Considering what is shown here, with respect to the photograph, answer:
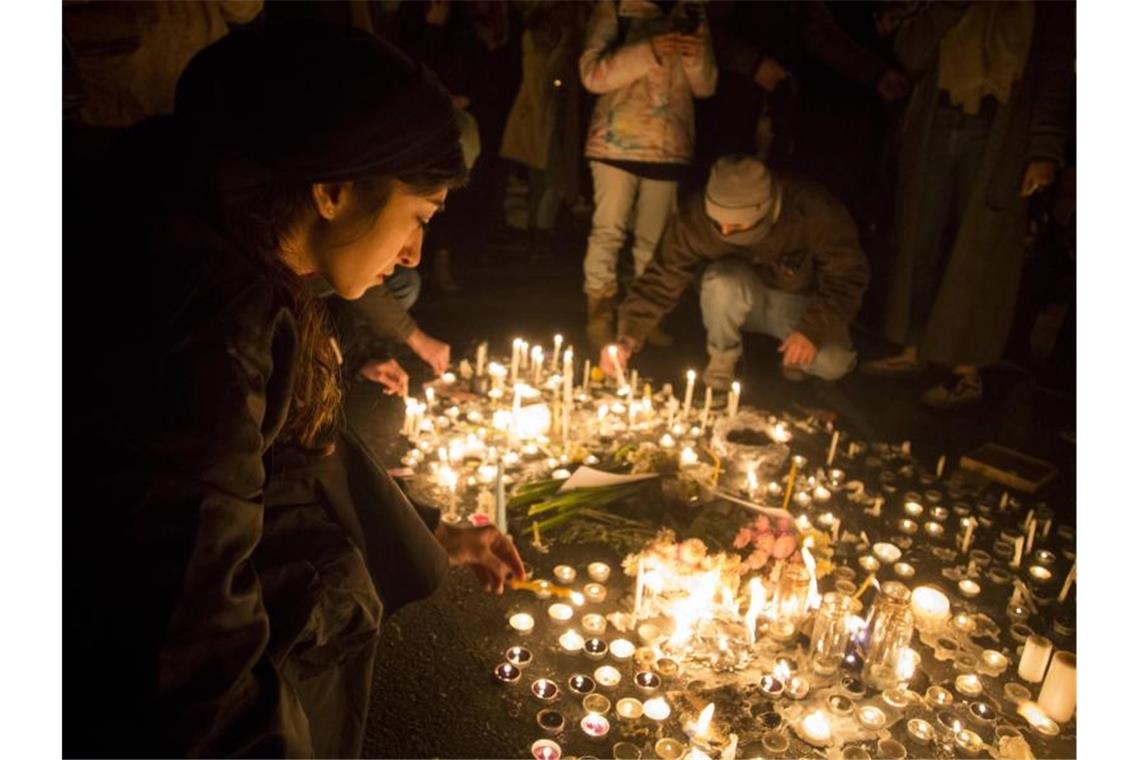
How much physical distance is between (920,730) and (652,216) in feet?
13.7

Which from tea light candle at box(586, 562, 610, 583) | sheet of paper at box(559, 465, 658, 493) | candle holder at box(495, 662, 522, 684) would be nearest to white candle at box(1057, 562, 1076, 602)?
sheet of paper at box(559, 465, 658, 493)

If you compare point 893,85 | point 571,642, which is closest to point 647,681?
point 571,642

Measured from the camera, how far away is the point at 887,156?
5.84 metres

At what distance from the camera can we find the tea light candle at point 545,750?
2.60 m

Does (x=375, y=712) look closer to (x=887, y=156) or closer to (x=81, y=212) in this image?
(x=81, y=212)

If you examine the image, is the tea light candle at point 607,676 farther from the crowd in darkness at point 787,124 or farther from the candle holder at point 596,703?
the crowd in darkness at point 787,124

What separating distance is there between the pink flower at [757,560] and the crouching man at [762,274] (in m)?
2.05

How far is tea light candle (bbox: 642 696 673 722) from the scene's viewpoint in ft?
8.99

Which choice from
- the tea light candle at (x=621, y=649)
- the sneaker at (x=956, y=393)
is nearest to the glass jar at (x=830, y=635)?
the tea light candle at (x=621, y=649)

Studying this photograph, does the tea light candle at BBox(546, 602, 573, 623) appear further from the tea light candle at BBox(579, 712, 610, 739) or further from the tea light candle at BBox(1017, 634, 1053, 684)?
the tea light candle at BBox(1017, 634, 1053, 684)

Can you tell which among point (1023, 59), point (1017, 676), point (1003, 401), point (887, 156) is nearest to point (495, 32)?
point (887, 156)

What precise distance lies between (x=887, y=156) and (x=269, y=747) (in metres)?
5.67

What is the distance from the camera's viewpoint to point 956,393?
220 inches

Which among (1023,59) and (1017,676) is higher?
(1023,59)
